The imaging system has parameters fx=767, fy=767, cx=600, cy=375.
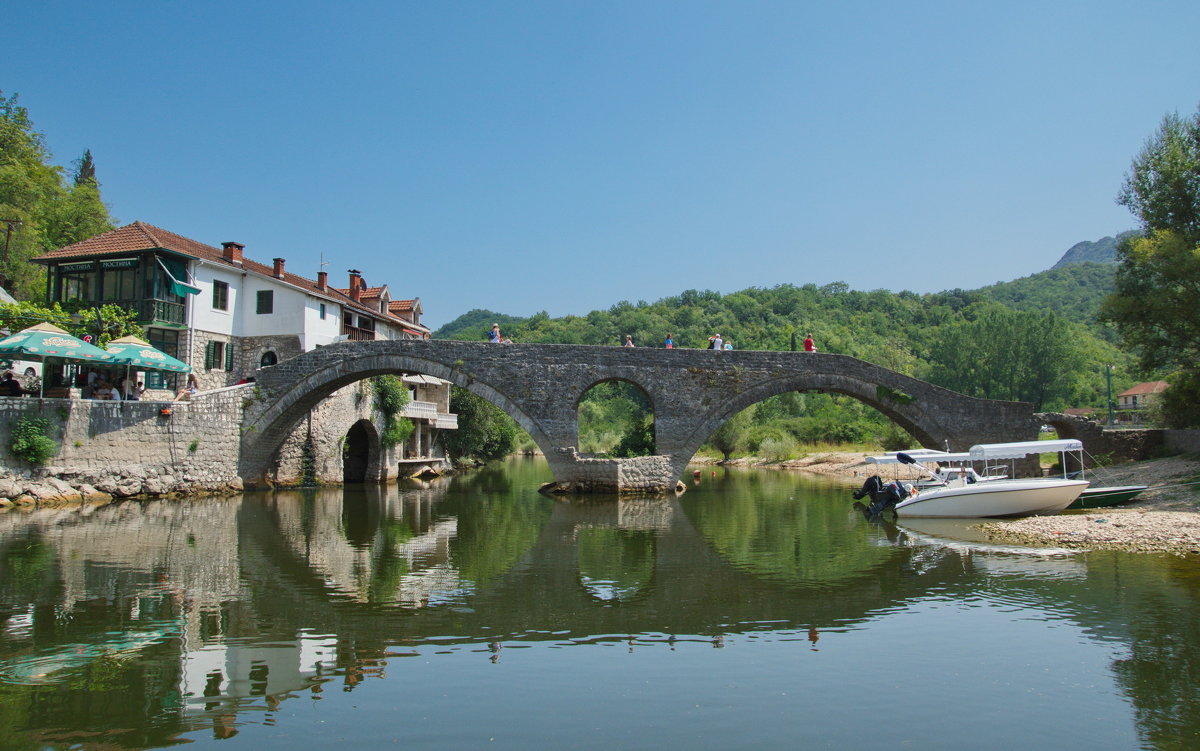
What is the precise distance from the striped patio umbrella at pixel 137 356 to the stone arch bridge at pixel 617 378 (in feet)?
9.99

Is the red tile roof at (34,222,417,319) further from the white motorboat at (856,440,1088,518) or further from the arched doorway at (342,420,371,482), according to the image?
the white motorboat at (856,440,1088,518)

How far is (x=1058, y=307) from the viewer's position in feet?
268

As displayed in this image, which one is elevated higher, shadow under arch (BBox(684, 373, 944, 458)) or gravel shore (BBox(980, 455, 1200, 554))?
shadow under arch (BBox(684, 373, 944, 458))

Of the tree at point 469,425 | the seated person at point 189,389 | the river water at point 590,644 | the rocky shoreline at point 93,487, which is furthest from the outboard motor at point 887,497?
the tree at point 469,425

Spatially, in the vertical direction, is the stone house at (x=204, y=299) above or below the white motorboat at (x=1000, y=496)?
above

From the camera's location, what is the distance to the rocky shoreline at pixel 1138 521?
1282cm

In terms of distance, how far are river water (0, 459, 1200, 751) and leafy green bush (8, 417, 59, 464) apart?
5800 millimetres

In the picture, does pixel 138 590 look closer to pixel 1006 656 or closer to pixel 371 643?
pixel 371 643

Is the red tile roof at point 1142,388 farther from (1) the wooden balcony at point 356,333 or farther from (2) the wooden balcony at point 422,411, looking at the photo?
(1) the wooden balcony at point 356,333

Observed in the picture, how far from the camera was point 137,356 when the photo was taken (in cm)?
1994

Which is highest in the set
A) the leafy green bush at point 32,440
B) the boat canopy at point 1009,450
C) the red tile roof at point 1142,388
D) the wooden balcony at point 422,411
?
the red tile roof at point 1142,388

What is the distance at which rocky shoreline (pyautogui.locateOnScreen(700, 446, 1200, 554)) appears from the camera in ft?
42.1

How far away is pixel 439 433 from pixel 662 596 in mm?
29797

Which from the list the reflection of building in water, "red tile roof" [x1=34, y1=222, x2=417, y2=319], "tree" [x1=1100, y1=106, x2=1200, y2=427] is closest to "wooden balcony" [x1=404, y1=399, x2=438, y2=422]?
"red tile roof" [x1=34, y1=222, x2=417, y2=319]
